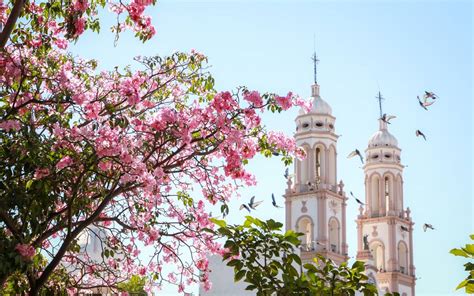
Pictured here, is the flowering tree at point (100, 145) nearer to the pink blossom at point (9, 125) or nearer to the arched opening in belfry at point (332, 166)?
the pink blossom at point (9, 125)

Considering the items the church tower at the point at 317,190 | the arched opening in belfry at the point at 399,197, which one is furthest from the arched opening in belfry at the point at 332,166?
the arched opening in belfry at the point at 399,197

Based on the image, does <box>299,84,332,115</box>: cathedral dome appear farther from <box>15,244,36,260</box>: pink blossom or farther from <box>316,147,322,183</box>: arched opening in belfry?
<box>15,244,36,260</box>: pink blossom

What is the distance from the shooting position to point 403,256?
53.3 meters

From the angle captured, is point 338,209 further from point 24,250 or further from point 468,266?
point 468,266

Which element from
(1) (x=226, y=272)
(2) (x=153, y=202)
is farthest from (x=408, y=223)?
(2) (x=153, y=202)

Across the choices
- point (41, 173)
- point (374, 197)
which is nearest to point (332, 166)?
point (374, 197)

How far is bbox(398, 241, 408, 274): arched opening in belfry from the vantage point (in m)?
52.7

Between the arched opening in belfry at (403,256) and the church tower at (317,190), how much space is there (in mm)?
8922

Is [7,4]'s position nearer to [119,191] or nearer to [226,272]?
[119,191]

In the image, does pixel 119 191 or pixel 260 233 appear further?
pixel 119 191

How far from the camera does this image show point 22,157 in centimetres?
810

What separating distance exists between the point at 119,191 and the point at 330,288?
3194mm

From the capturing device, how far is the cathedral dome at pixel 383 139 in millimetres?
54781

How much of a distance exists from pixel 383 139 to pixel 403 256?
7.06 metres
